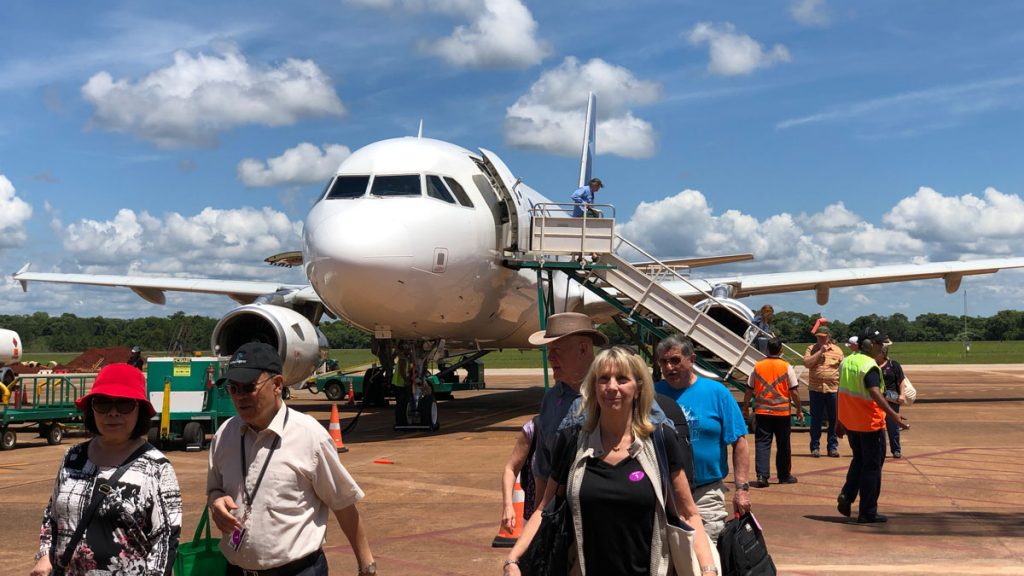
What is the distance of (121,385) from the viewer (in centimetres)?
374

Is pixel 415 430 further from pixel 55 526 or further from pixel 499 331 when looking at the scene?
pixel 55 526

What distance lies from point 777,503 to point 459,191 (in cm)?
761

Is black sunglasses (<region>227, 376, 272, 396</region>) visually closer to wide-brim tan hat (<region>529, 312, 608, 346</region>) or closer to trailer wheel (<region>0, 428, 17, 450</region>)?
wide-brim tan hat (<region>529, 312, 608, 346</region>)

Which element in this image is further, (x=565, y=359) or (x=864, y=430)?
(x=864, y=430)

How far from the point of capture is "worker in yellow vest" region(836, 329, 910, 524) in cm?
808

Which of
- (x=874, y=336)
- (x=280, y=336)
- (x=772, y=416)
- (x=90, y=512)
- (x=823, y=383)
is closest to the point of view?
(x=90, y=512)

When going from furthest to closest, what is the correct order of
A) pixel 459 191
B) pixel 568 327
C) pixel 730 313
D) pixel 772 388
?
1. pixel 730 313
2. pixel 459 191
3. pixel 772 388
4. pixel 568 327

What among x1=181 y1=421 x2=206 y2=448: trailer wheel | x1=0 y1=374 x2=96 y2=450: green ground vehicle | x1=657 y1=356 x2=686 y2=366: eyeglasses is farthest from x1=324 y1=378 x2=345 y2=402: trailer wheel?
x1=657 y1=356 x2=686 y2=366: eyeglasses

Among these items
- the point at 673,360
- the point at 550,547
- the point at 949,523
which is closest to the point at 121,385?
the point at 550,547

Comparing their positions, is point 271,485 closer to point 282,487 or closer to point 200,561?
point 282,487

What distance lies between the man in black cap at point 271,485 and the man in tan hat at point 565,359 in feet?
3.72

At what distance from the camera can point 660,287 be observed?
53.4 feet

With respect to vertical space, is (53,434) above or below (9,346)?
below

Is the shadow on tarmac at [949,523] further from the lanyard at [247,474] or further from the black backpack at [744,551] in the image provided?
the lanyard at [247,474]
